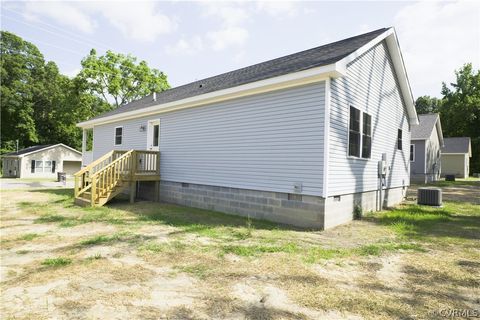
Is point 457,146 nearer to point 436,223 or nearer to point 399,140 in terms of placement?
point 399,140

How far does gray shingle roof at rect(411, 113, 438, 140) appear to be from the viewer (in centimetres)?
2419

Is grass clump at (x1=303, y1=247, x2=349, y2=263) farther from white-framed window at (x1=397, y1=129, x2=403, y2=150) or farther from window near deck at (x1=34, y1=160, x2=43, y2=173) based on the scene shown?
window near deck at (x1=34, y1=160, x2=43, y2=173)

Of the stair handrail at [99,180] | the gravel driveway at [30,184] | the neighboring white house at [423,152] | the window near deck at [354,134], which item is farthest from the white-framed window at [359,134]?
the gravel driveway at [30,184]

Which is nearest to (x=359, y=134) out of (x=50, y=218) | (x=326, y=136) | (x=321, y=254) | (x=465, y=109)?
(x=326, y=136)

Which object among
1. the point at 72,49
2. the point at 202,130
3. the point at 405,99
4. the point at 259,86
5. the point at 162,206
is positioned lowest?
the point at 162,206

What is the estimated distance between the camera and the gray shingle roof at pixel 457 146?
33875mm

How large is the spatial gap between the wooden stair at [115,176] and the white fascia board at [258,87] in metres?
2.04

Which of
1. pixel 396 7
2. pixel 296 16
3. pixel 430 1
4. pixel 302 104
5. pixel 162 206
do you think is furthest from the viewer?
pixel 162 206

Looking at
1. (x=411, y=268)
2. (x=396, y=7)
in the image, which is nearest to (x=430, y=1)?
(x=396, y=7)

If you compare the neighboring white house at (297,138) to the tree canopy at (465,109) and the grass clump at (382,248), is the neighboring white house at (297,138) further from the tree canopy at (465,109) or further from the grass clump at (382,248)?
the tree canopy at (465,109)

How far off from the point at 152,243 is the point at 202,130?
5497 millimetres

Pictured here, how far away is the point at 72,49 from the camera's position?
28.5 metres

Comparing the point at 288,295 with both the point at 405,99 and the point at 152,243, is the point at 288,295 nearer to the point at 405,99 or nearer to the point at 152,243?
the point at 152,243

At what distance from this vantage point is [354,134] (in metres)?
8.82
